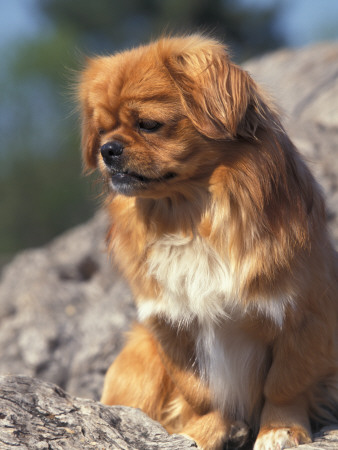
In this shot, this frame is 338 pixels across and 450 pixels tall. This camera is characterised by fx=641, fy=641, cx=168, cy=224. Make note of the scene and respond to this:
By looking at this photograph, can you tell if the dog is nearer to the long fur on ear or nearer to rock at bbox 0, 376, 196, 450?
the long fur on ear

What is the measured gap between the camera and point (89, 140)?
3.13m

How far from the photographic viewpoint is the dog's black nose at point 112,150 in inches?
104

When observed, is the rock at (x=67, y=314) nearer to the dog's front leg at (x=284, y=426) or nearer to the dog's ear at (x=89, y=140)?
the dog's ear at (x=89, y=140)

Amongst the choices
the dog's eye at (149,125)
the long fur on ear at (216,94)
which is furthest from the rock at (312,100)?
the dog's eye at (149,125)

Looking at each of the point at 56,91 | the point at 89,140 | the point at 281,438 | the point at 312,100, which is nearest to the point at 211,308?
the point at 281,438

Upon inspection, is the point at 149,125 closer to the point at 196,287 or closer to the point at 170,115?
the point at 170,115

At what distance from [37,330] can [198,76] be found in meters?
2.85

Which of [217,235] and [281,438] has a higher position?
[217,235]

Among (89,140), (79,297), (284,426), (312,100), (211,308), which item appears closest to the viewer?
(211,308)

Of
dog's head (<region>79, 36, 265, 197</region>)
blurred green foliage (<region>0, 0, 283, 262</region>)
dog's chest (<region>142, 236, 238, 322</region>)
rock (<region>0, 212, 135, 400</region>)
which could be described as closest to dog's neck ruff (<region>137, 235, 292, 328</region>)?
dog's chest (<region>142, 236, 238, 322</region>)

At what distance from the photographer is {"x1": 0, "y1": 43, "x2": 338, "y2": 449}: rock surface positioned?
479cm

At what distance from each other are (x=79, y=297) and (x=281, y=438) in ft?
8.77

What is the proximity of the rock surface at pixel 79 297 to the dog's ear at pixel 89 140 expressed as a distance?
1732 millimetres

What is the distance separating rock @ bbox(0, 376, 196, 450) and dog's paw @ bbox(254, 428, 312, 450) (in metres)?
0.31
